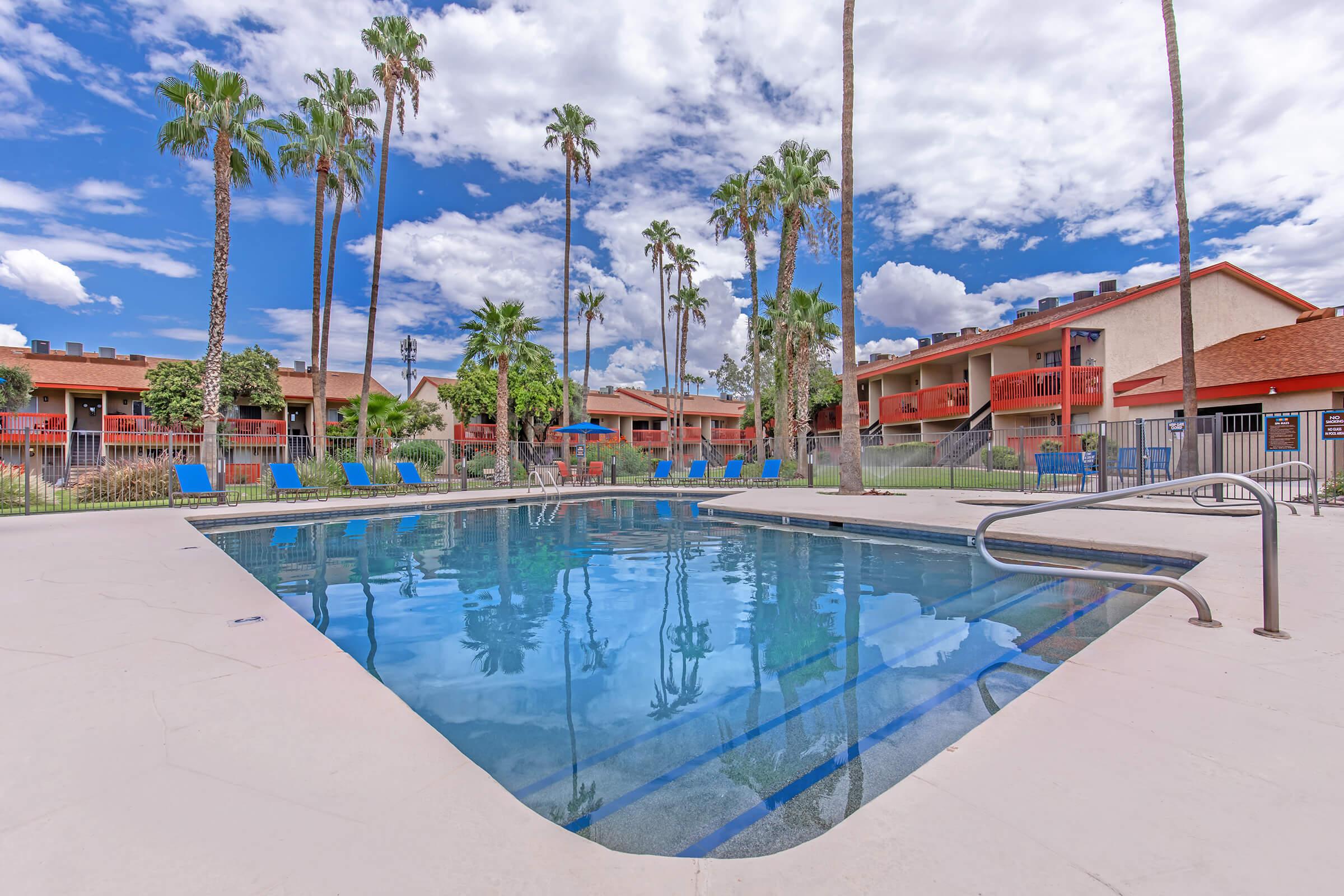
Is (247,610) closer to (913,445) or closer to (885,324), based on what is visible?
(913,445)

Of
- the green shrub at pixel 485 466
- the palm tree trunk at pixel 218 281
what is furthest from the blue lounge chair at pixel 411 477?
the palm tree trunk at pixel 218 281

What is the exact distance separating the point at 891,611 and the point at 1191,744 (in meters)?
3.29

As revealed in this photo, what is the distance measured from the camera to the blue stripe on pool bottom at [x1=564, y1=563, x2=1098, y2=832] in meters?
2.43

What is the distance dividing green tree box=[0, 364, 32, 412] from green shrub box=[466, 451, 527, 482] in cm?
1770

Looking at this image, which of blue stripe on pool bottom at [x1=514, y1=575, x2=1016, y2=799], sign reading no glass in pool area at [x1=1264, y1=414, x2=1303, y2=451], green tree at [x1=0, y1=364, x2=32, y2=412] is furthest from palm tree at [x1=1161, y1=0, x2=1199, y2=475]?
green tree at [x1=0, y1=364, x2=32, y2=412]

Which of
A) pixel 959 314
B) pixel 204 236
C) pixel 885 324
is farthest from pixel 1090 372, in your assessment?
pixel 204 236

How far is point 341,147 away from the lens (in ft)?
68.8

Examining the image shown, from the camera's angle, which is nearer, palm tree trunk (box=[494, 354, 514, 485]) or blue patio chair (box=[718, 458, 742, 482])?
blue patio chair (box=[718, 458, 742, 482])

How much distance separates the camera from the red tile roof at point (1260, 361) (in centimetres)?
1561

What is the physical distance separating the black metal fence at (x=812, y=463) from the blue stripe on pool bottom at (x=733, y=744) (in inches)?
381

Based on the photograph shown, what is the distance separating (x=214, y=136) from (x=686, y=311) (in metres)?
23.7

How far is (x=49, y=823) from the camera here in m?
1.77

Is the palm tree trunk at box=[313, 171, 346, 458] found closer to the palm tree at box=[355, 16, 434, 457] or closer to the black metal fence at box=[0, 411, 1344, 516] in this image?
the palm tree at box=[355, 16, 434, 457]

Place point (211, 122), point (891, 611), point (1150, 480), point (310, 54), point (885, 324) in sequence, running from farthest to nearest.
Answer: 1. point (885, 324)
2. point (310, 54)
3. point (211, 122)
4. point (1150, 480)
5. point (891, 611)
